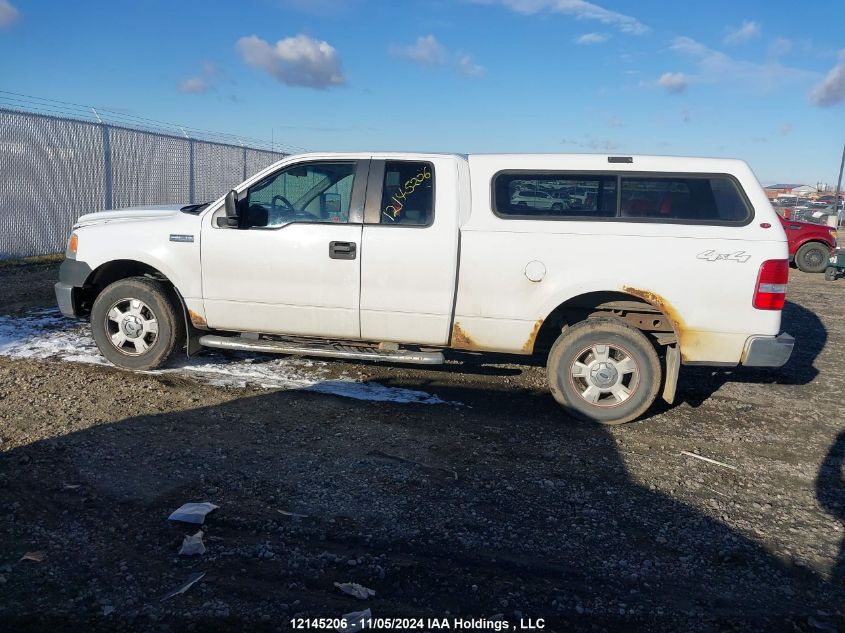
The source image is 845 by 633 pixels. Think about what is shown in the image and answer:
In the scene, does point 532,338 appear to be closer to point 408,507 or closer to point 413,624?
point 408,507

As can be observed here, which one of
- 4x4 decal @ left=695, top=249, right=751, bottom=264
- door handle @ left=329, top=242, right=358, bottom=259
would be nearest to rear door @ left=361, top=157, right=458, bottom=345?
door handle @ left=329, top=242, right=358, bottom=259

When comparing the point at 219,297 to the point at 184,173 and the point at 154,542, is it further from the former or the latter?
the point at 184,173

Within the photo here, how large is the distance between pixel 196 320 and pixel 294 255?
1.17 meters

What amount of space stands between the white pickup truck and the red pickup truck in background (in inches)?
536

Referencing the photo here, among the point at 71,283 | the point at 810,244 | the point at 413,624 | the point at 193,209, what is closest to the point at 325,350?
the point at 193,209

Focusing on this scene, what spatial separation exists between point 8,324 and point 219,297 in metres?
3.36

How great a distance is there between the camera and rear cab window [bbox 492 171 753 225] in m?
5.50

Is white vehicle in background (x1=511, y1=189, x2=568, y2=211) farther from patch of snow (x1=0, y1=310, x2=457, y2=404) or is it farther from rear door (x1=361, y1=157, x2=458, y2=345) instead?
patch of snow (x1=0, y1=310, x2=457, y2=404)

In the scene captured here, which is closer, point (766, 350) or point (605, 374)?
point (766, 350)

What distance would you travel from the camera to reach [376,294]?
19.2ft

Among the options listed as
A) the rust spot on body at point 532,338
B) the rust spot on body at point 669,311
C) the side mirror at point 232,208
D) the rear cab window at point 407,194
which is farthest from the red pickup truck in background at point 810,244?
the side mirror at point 232,208

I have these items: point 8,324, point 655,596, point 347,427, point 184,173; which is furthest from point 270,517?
point 184,173

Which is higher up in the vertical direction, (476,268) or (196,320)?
(476,268)

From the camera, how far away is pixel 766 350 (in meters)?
5.43
